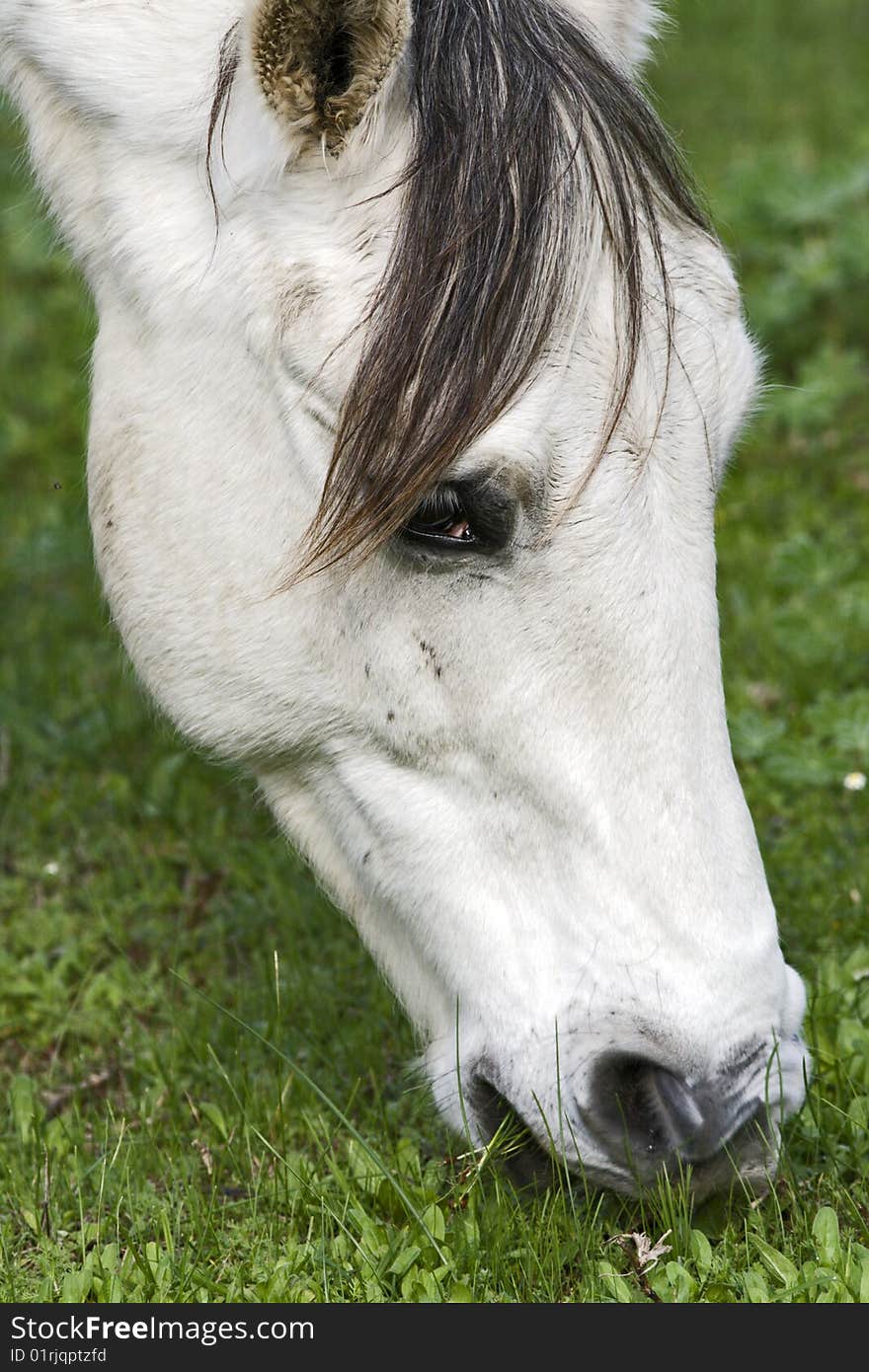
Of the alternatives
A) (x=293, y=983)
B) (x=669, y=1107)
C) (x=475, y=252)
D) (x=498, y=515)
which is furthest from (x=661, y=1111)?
(x=293, y=983)

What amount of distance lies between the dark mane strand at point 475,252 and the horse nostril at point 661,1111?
0.86m

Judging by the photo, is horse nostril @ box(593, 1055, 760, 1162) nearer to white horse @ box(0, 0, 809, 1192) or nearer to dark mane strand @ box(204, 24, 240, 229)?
white horse @ box(0, 0, 809, 1192)

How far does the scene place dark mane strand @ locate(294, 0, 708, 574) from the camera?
215 centimetres

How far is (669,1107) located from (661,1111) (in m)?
0.02

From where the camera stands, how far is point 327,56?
7.22 feet

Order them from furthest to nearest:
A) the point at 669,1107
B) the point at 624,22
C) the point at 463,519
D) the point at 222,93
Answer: the point at 624,22
the point at 222,93
the point at 463,519
the point at 669,1107

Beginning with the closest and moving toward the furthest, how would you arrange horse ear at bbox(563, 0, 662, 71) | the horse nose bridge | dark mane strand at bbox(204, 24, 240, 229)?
1. the horse nose bridge
2. dark mane strand at bbox(204, 24, 240, 229)
3. horse ear at bbox(563, 0, 662, 71)

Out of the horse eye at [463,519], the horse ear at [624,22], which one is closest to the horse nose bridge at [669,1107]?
the horse eye at [463,519]

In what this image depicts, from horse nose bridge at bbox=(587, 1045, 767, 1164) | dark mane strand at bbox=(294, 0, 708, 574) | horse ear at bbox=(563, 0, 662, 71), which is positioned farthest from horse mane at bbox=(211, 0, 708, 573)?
horse nose bridge at bbox=(587, 1045, 767, 1164)

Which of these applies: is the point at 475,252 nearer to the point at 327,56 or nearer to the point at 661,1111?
the point at 327,56

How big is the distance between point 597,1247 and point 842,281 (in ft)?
17.1

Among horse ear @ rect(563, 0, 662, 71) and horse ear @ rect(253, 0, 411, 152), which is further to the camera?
horse ear @ rect(563, 0, 662, 71)
